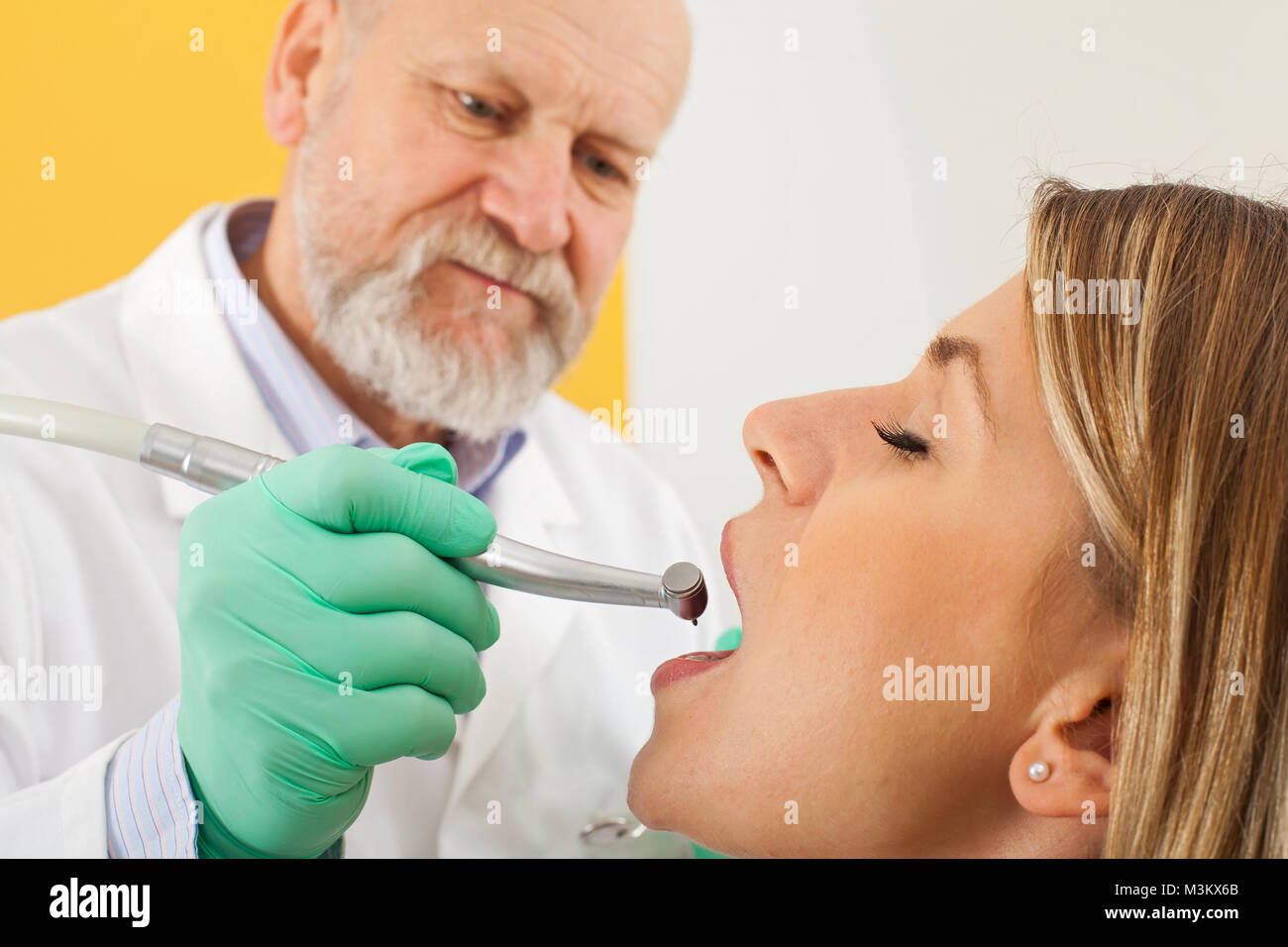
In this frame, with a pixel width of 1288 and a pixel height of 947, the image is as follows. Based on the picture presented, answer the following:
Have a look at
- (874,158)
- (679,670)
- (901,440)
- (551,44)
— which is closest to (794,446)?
(901,440)

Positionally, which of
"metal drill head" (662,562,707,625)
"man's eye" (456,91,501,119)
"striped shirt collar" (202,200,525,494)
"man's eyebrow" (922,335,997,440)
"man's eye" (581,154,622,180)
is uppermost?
"man's eye" (456,91,501,119)

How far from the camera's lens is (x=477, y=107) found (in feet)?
Result: 3.39

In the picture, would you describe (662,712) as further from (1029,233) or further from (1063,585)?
(1029,233)

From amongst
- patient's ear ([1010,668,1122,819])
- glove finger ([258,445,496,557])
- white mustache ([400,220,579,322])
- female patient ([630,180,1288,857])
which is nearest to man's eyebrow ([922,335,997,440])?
female patient ([630,180,1288,857])

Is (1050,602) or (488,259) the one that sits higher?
(488,259)

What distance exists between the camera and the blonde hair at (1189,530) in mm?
636

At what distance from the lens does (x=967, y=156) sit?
3.21 ft

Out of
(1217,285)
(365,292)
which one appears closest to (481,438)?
(365,292)

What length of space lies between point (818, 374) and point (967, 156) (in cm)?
26

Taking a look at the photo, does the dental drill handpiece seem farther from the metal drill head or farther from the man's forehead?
the man's forehead

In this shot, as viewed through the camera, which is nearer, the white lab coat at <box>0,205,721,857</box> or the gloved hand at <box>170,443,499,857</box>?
the gloved hand at <box>170,443,499,857</box>

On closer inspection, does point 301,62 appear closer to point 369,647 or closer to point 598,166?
point 598,166

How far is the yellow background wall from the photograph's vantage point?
1003 mm

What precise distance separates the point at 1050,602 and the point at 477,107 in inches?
29.1
